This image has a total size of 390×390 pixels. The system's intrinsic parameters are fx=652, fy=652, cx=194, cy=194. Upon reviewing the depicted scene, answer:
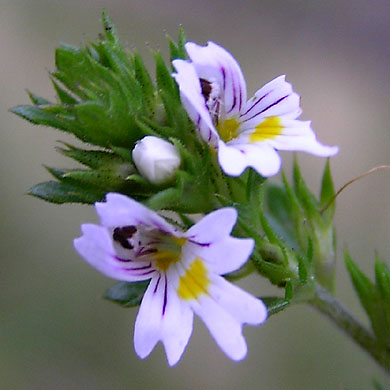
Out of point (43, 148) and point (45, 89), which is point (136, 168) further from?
point (45, 89)

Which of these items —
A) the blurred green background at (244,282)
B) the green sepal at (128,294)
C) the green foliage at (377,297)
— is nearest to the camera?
the green sepal at (128,294)

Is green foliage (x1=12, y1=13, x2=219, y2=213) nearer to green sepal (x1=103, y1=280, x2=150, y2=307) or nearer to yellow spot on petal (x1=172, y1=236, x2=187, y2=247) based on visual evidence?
yellow spot on petal (x1=172, y1=236, x2=187, y2=247)

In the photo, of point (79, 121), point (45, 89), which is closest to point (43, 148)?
point (45, 89)

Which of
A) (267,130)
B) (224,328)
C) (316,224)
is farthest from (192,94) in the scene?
(316,224)

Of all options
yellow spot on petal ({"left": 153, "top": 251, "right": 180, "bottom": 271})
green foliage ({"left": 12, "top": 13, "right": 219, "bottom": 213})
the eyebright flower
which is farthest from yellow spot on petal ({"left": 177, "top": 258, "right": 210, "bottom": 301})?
green foliage ({"left": 12, "top": 13, "right": 219, "bottom": 213})

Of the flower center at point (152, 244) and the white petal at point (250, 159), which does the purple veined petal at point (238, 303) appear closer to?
the flower center at point (152, 244)

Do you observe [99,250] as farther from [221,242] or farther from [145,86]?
[145,86]

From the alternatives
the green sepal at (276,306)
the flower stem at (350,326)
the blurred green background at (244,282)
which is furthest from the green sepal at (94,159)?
the blurred green background at (244,282)

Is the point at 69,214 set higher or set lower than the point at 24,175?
lower
